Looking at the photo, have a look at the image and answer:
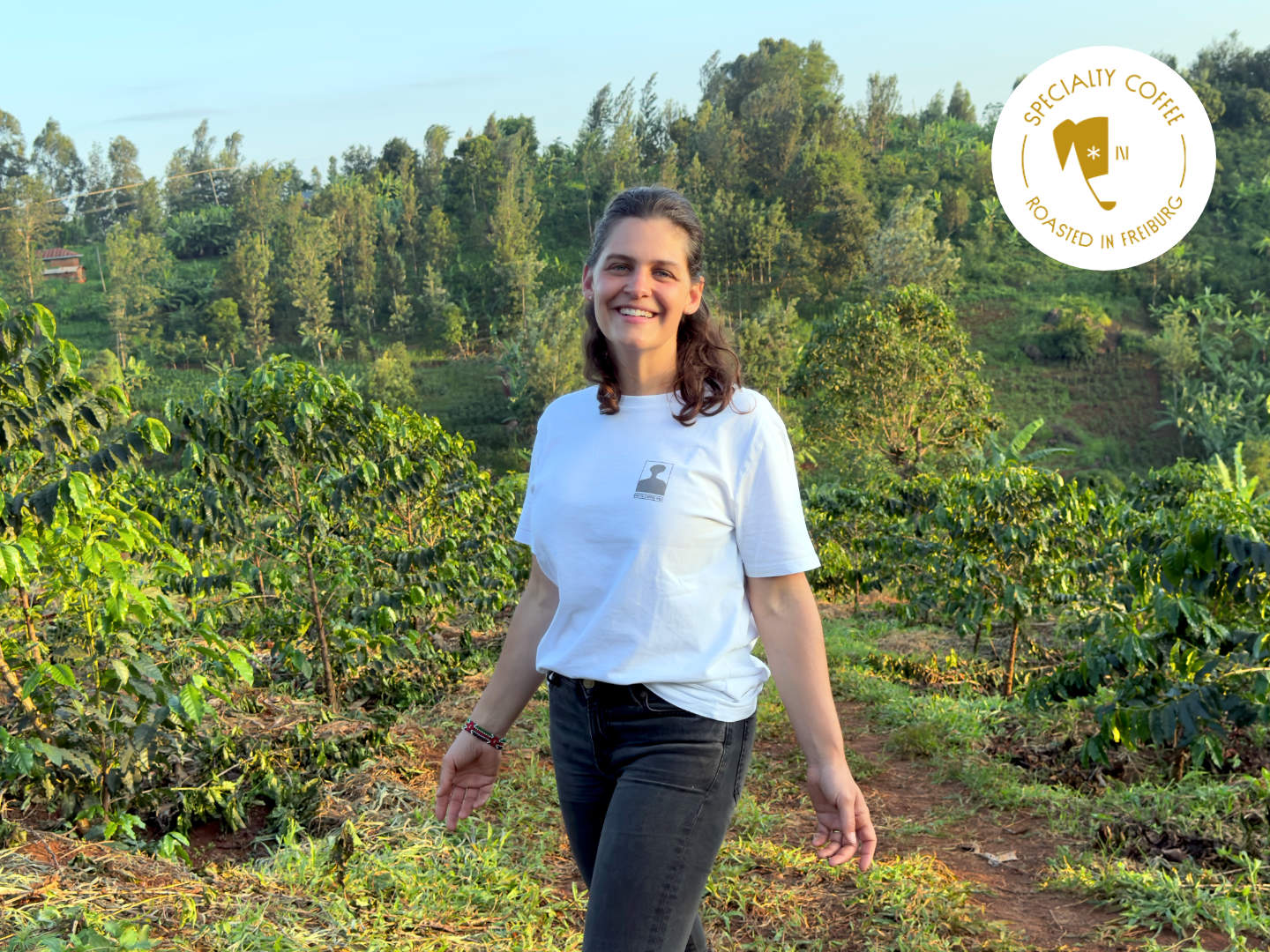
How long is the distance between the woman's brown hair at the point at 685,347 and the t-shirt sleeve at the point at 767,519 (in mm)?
111

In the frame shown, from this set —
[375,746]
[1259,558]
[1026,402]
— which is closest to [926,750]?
[1259,558]

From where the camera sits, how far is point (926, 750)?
4773mm

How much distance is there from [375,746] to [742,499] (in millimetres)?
3053

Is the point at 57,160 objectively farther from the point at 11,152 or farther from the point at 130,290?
the point at 130,290

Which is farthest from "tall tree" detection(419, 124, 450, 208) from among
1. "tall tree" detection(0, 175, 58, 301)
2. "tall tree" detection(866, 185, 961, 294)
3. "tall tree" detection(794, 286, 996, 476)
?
"tall tree" detection(794, 286, 996, 476)

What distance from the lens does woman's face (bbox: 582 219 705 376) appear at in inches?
65.6

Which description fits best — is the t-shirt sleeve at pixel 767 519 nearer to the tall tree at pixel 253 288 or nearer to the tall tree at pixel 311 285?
the tall tree at pixel 311 285

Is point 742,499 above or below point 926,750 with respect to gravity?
above

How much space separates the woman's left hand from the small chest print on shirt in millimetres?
475

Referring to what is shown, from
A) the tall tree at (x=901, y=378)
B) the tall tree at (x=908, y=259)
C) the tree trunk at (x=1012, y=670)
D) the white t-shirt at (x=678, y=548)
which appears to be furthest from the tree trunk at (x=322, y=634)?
the tall tree at (x=908, y=259)

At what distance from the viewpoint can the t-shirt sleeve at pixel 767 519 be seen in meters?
1.55

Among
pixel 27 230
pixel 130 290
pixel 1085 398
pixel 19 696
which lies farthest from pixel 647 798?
pixel 27 230

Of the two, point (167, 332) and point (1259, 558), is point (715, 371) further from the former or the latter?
point (167, 332)

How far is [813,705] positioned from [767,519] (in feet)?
0.97
